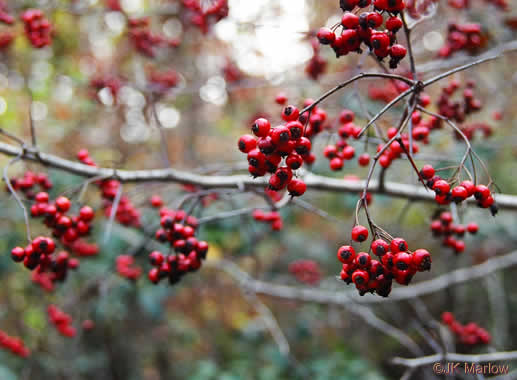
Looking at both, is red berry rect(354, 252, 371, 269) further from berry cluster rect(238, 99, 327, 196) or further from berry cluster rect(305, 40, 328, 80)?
berry cluster rect(305, 40, 328, 80)

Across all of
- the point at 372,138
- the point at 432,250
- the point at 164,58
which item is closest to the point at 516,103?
the point at 432,250

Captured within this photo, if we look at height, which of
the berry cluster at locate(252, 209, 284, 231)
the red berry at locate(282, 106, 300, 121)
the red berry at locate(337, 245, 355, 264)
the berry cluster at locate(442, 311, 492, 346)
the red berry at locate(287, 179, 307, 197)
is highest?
the red berry at locate(282, 106, 300, 121)

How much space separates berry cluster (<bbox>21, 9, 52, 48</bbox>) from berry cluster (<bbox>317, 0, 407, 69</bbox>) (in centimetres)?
264

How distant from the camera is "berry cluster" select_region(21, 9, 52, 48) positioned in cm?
287

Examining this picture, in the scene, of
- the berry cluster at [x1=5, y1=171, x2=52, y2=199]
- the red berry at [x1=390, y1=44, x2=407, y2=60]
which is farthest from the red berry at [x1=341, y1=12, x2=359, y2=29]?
the berry cluster at [x1=5, y1=171, x2=52, y2=199]

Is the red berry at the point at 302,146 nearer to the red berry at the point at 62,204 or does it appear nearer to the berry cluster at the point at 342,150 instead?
the berry cluster at the point at 342,150

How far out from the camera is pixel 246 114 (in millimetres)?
6574

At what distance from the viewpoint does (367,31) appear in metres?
1.15

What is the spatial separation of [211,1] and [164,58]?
13.2ft

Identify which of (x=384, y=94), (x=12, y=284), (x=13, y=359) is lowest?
(x=13, y=359)

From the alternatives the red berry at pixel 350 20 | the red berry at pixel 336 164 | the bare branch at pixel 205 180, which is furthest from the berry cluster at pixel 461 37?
the red berry at pixel 350 20

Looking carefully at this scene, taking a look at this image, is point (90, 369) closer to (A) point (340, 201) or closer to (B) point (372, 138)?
(A) point (340, 201)

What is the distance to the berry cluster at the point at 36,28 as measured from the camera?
9.42ft

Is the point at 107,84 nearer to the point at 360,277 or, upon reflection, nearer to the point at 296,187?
the point at 296,187
